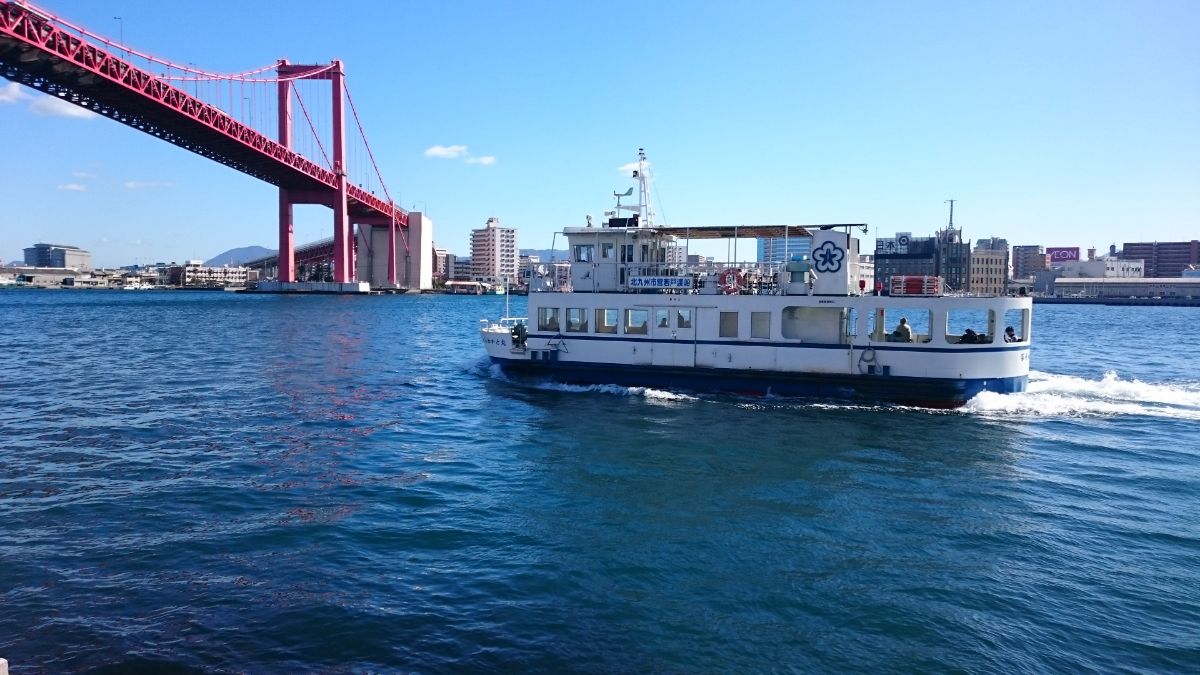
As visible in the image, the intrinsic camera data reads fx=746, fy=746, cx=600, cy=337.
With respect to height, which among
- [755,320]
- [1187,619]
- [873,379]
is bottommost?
[1187,619]

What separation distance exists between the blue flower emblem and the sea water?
13.3 ft

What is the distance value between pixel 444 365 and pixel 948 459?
2090 cm

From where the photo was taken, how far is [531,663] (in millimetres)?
7242

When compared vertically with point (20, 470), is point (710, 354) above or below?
above

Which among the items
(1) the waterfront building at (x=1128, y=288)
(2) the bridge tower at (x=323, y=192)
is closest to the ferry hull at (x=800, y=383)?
(2) the bridge tower at (x=323, y=192)

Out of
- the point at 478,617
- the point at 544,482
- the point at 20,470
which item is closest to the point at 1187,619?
the point at 478,617

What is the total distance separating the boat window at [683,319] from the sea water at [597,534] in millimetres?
2801

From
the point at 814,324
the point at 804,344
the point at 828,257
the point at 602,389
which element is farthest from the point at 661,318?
the point at 828,257

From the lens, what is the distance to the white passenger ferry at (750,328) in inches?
814

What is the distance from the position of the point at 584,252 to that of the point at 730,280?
510 centimetres

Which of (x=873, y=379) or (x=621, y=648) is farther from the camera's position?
(x=873, y=379)

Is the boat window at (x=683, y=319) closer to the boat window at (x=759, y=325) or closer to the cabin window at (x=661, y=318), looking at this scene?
the cabin window at (x=661, y=318)

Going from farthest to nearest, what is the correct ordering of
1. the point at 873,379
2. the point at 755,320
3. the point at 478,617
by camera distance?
the point at 755,320 < the point at 873,379 < the point at 478,617

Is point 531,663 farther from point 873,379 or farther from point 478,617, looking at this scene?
point 873,379
